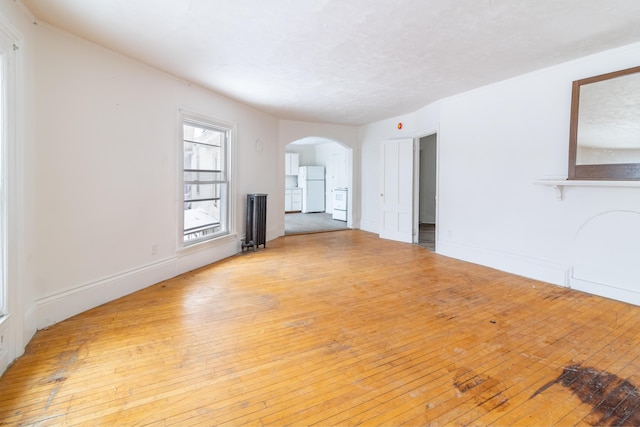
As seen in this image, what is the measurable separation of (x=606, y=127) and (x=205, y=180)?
519 centimetres

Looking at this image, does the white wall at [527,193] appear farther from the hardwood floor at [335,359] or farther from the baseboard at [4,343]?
the baseboard at [4,343]

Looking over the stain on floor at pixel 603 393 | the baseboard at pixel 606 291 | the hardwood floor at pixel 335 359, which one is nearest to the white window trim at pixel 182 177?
the hardwood floor at pixel 335 359

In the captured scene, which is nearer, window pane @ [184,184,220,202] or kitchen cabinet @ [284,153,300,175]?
window pane @ [184,184,220,202]

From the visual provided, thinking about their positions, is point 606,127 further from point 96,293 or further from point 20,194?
point 96,293

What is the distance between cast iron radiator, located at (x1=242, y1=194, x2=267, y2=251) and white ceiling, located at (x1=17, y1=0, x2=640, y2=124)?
80.7 inches

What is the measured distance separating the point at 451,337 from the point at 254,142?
15.9 feet

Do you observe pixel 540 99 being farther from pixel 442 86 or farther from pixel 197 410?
pixel 197 410

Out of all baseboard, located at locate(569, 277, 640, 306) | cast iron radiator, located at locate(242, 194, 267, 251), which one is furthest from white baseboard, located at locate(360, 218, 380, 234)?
baseboard, located at locate(569, 277, 640, 306)

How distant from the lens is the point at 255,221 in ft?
18.9

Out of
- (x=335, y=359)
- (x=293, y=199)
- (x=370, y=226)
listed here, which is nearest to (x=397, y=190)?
(x=370, y=226)

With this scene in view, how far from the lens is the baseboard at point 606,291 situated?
323 cm

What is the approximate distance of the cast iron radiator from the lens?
5.68m

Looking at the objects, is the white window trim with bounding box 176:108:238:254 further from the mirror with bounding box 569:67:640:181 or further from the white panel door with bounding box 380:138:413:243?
the mirror with bounding box 569:67:640:181

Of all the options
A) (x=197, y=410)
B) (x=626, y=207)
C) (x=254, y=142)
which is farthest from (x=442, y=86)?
(x=197, y=410)
